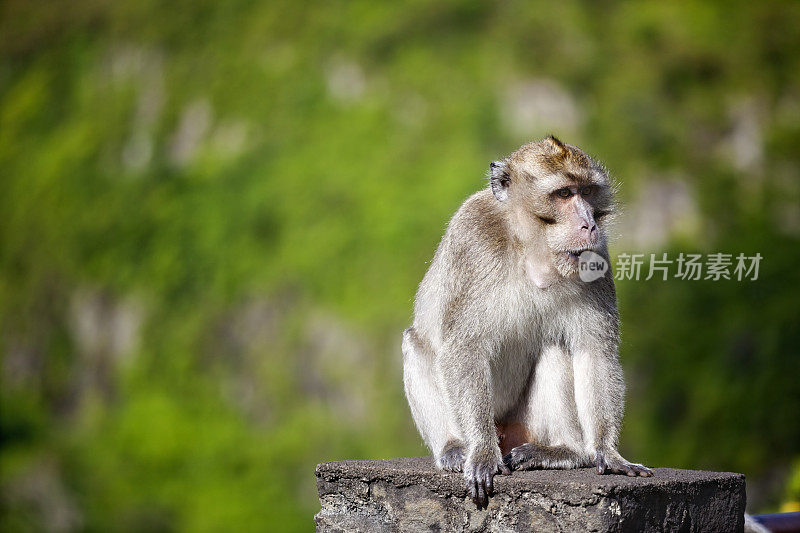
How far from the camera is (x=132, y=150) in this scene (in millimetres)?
10633

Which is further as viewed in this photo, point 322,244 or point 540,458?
point 322,244

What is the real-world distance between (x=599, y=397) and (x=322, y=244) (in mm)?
5713

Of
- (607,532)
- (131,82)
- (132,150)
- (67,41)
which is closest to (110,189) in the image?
(132,150)

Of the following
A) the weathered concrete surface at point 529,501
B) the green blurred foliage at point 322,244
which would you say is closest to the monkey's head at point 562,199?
the weathered concrete surface at point 529,501

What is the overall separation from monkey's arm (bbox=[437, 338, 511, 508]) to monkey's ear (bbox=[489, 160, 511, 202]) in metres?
0.59

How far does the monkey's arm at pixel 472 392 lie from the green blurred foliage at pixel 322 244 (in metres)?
4.94

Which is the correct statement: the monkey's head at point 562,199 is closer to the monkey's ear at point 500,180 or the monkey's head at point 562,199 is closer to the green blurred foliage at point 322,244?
the monkey's ear at point 500,180

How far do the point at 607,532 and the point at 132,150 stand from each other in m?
8.62

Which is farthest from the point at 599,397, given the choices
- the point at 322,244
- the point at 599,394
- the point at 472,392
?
Result: the point at 322,244

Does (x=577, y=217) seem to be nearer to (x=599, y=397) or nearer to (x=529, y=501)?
(x=599, y=397)

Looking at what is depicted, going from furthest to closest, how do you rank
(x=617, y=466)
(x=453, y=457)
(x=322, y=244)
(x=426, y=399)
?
(x=322, y=244) → (x=426, y=399) → (x=453, y=457) → (x=617, y=466)

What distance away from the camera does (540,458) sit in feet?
12.1

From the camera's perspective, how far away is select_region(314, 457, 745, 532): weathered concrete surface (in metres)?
3.18

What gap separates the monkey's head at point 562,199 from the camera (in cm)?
358
